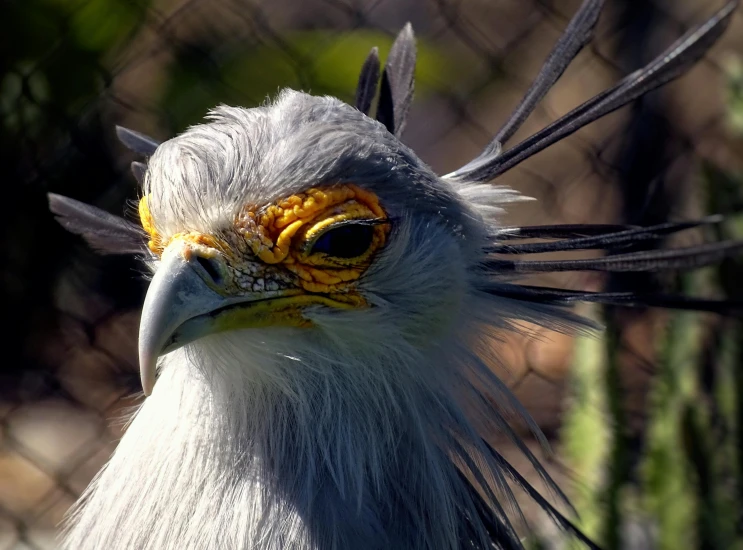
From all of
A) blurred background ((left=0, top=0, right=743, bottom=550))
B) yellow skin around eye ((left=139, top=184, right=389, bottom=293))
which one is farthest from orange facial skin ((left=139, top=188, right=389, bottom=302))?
blurred background ((left=0, top=0, right=743, bottom=550))

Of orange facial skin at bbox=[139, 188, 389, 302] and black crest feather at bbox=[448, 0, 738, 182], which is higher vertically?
black crest feather at bbox=[448, 0, 738, 182]

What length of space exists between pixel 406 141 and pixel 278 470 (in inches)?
93.5

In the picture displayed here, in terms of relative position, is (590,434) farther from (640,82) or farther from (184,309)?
(184,309)

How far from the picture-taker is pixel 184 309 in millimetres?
1178

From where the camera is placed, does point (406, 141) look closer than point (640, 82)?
No

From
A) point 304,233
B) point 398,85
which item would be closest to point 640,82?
point 398,85

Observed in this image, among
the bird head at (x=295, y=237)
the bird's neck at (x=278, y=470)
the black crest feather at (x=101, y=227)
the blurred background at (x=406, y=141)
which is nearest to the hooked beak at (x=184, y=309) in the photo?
the bird head at (x=295, y=237)

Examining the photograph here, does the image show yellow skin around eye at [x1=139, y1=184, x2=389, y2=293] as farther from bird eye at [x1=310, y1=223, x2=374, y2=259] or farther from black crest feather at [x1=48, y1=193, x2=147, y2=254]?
black crest feather at [x1=48, y1=193, x2=147, y2=254]

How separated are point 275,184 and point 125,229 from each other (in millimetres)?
464

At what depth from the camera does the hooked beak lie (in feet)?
3.82

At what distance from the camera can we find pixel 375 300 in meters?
1.36

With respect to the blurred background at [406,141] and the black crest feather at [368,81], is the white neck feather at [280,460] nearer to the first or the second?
the black crest feather at [368,81]

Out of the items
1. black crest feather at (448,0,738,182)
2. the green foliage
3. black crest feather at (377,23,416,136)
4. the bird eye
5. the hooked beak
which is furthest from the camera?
the green foliage

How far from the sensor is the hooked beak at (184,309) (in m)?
1.16
